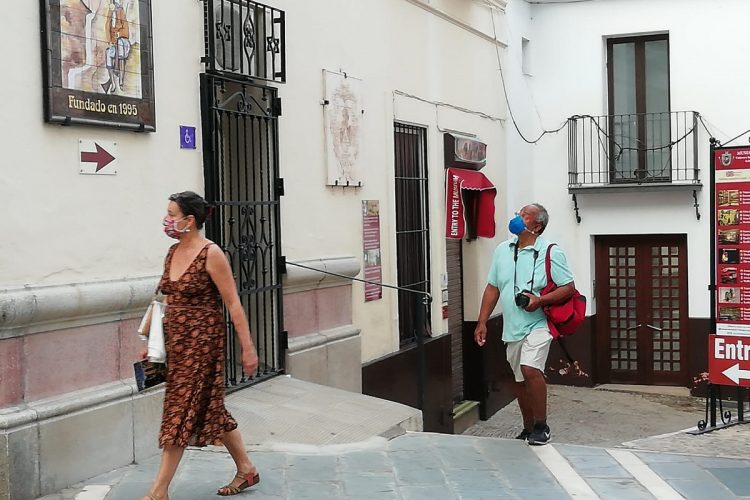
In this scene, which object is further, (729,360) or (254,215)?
(729,360)

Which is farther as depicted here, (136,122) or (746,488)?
(136,122)

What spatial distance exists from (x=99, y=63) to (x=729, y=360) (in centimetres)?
653

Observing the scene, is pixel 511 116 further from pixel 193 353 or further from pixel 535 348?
pixel 193 353

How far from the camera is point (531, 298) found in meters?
6.96

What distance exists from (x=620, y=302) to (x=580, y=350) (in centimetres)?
102

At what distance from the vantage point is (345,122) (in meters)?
9.61

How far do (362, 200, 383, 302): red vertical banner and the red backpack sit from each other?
3136mm

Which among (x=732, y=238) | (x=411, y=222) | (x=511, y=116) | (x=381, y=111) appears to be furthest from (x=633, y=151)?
(x=381, y=111)

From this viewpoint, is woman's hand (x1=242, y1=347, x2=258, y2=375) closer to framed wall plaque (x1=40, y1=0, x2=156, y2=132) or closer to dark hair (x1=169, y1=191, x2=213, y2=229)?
dark hair (x1=169, y1=191, x2=213, y2=229)

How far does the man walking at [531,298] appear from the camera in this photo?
276 inches

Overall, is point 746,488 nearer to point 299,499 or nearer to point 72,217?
point 299,499

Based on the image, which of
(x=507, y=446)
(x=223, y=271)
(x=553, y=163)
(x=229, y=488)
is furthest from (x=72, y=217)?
(x=553, y=163)

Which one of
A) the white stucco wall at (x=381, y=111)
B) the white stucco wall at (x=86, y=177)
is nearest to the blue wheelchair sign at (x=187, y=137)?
the white stucco wall at (x=86, y=177)

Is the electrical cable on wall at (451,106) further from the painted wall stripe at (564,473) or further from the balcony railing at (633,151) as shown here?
the painted wall stripe at (564,473)
